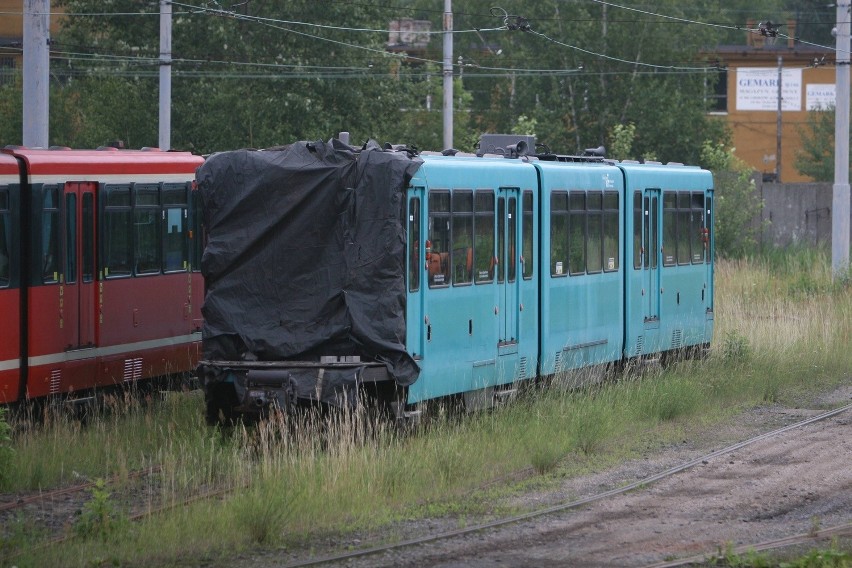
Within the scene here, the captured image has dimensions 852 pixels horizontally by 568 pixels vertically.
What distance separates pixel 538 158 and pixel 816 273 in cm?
1525

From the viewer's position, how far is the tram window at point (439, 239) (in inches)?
548

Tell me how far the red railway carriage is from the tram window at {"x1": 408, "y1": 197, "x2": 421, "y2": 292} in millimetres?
3682

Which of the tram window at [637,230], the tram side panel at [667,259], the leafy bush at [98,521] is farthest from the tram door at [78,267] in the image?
the tram window at [637,230]

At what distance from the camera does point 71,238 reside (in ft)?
49.5

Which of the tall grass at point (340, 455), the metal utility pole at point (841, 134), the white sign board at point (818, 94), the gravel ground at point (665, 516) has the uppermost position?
the white sign board at point (818, 94)

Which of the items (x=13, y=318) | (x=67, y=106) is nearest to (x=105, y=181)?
(x=13, y=318)

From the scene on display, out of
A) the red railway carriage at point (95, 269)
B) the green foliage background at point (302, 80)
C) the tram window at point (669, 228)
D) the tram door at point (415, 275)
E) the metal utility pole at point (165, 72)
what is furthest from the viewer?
the green foliage background at point (302, 80)

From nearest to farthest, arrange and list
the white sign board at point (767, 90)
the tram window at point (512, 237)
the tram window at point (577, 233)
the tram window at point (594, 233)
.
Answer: the tram window at point (512, 237), the tram window at point (577, 233), the tram window at point (594, 233), the white sign board at point (767, 90)

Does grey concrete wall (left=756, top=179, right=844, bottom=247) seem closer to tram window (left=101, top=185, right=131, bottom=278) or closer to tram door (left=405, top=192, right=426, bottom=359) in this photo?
tram window (left=101, top=185, right=131, bottom=278)

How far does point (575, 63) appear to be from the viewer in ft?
175

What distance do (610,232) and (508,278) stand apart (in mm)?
3202

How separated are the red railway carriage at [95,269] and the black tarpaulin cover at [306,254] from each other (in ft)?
5.99

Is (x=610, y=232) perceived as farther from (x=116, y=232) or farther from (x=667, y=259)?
(x=116, y=232)

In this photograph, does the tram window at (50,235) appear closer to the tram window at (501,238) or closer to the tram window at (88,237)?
the tram window at (88,237)
